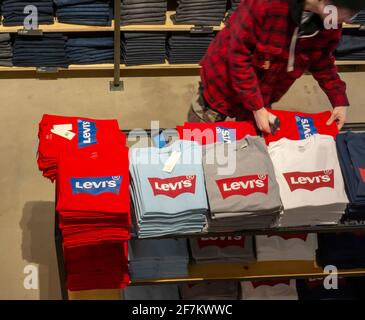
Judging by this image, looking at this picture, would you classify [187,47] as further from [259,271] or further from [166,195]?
[166,195]

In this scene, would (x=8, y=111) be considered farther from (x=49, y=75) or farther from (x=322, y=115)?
(x=322, y=115)

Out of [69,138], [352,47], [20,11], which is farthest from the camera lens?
[352,47]

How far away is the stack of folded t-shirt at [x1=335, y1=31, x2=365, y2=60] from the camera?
4.45 meters

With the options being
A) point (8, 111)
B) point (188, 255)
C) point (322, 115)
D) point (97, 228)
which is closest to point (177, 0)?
point (8, 111)

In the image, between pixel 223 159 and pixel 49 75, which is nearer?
pixel 223 159

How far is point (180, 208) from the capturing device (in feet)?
6.77

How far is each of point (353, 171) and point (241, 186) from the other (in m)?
0.47

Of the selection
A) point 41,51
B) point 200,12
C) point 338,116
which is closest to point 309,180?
point 338,116

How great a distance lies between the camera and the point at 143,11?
4.09 metres

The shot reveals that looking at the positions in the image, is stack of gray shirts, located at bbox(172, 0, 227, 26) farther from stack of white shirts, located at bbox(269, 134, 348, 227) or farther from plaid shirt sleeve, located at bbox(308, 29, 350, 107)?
stack of white shirts, located at bbox(269, 134, 348, 227)

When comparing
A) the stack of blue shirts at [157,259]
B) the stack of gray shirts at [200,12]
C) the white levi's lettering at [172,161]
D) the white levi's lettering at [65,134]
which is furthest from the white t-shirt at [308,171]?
the stack of gray shirts at [200,12]

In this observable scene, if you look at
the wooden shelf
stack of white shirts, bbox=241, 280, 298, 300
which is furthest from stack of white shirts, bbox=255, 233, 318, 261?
stack of white shirts, bbox=241, 280, 298, 300

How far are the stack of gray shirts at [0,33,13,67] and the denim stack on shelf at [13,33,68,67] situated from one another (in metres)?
0.04
